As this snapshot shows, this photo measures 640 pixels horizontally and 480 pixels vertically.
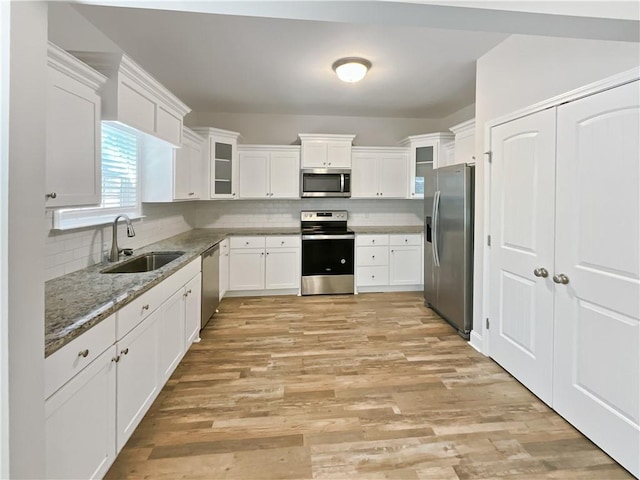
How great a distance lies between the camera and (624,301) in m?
1.69

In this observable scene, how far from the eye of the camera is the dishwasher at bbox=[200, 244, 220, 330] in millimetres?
3324

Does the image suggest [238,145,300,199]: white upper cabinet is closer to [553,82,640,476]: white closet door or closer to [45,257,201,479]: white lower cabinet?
[45,257,201,479]: white lower cabinet

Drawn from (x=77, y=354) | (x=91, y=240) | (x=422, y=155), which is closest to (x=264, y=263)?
(x=91, y=240)

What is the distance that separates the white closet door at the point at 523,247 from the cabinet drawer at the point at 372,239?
83.4 inches

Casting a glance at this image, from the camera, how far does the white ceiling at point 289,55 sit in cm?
250

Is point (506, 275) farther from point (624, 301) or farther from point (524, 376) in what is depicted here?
point (624, 301)

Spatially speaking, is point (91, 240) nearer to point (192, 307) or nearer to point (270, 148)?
point (192, 307)

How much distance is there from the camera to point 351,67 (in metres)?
3.06

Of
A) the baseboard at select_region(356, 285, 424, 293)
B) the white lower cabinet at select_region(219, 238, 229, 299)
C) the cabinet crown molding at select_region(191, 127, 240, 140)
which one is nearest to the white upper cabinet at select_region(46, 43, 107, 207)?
the white lower cabinet at select_region(219, 238, 229, 299)

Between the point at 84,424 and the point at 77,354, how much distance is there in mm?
311

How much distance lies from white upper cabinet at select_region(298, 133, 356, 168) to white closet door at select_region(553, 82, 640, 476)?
307 centimetres

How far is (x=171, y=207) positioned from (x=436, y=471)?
12.4 feet

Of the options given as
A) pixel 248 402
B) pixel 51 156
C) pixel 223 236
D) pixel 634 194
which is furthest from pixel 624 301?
pixel 223 236

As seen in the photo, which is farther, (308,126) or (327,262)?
(308,126)
